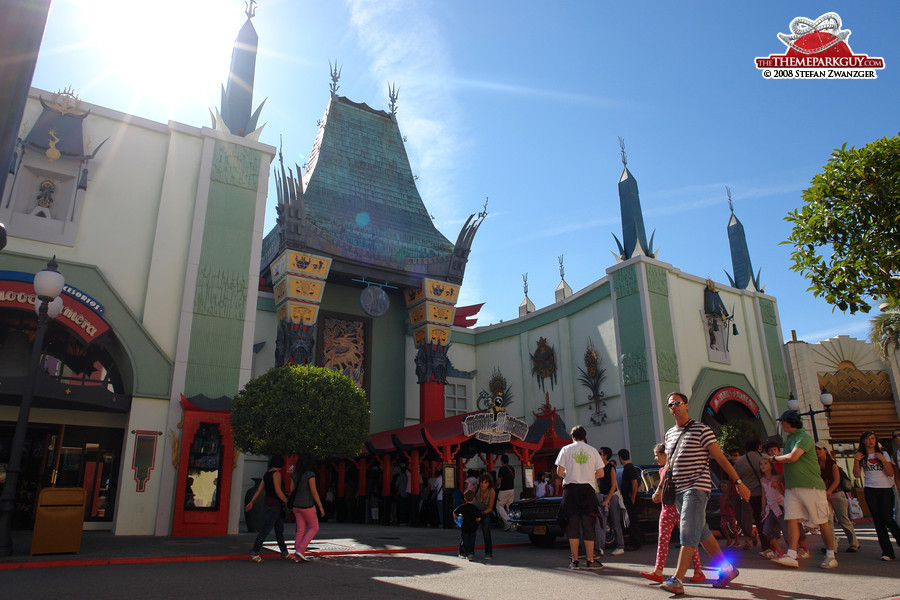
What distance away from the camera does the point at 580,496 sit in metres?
7.37

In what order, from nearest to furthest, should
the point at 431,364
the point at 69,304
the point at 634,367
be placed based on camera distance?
the point at 69,304 → the point at 634,367 → the point at 431,364

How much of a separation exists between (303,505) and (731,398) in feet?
63.1

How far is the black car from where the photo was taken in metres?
10.9

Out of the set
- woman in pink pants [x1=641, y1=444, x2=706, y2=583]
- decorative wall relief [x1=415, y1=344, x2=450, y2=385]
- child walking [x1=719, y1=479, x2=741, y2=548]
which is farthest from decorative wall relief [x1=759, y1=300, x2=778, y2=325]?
woman in pink pants [x1=641, y1=444, x2=706, y2=583]

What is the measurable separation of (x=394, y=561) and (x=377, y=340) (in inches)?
650

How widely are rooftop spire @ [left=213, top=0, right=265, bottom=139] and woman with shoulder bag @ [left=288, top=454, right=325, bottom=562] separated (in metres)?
12.6

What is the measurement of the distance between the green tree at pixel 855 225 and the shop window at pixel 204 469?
504 inches

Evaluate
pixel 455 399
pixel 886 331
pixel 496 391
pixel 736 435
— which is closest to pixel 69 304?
pixel 455 399

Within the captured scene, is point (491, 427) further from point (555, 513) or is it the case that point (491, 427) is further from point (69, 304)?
point (69, 304)

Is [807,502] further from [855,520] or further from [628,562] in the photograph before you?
[855,520]

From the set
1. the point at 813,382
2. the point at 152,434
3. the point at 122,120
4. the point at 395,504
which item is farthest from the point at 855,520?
the point at 122,120

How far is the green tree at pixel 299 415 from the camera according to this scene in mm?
12203

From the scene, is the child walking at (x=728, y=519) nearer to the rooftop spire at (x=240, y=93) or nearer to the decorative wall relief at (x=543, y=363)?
the decorative wall relief at (x=543, y=363)

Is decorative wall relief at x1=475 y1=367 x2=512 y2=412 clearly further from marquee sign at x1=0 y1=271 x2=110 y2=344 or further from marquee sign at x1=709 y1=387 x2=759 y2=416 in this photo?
marquee sign at x1=0 y1=271 x2=110 y2=344
